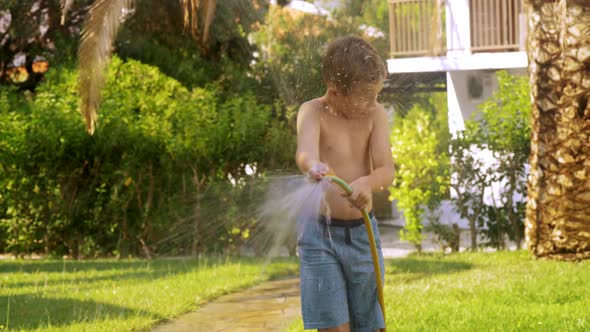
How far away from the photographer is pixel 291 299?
665cm

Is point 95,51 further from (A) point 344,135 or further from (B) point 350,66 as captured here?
(B) point 350,66

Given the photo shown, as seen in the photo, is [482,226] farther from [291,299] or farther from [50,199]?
[50,199]

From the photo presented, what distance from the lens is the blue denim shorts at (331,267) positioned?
343 cm

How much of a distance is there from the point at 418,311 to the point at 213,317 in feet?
4.50

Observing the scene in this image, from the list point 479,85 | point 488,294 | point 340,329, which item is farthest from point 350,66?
point 479,85

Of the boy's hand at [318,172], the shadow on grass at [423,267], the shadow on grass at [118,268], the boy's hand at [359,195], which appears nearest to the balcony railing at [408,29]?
the shadow on grass at [423,267]

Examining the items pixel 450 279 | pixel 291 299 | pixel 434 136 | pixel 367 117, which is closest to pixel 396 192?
A: pixel 434 136

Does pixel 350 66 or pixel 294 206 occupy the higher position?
pixel 350 66

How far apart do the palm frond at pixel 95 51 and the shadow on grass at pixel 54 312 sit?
166 cm

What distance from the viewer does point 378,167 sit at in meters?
3.48

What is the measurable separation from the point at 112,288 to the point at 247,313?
64.4 inches

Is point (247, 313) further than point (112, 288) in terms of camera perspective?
No

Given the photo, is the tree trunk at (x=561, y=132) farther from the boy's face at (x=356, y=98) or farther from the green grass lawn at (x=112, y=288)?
the boy's face at (x=356, y=98)

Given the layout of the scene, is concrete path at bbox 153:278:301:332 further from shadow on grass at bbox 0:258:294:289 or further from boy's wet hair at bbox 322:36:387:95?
boy's wet hair at bbox 322:36:387:95
